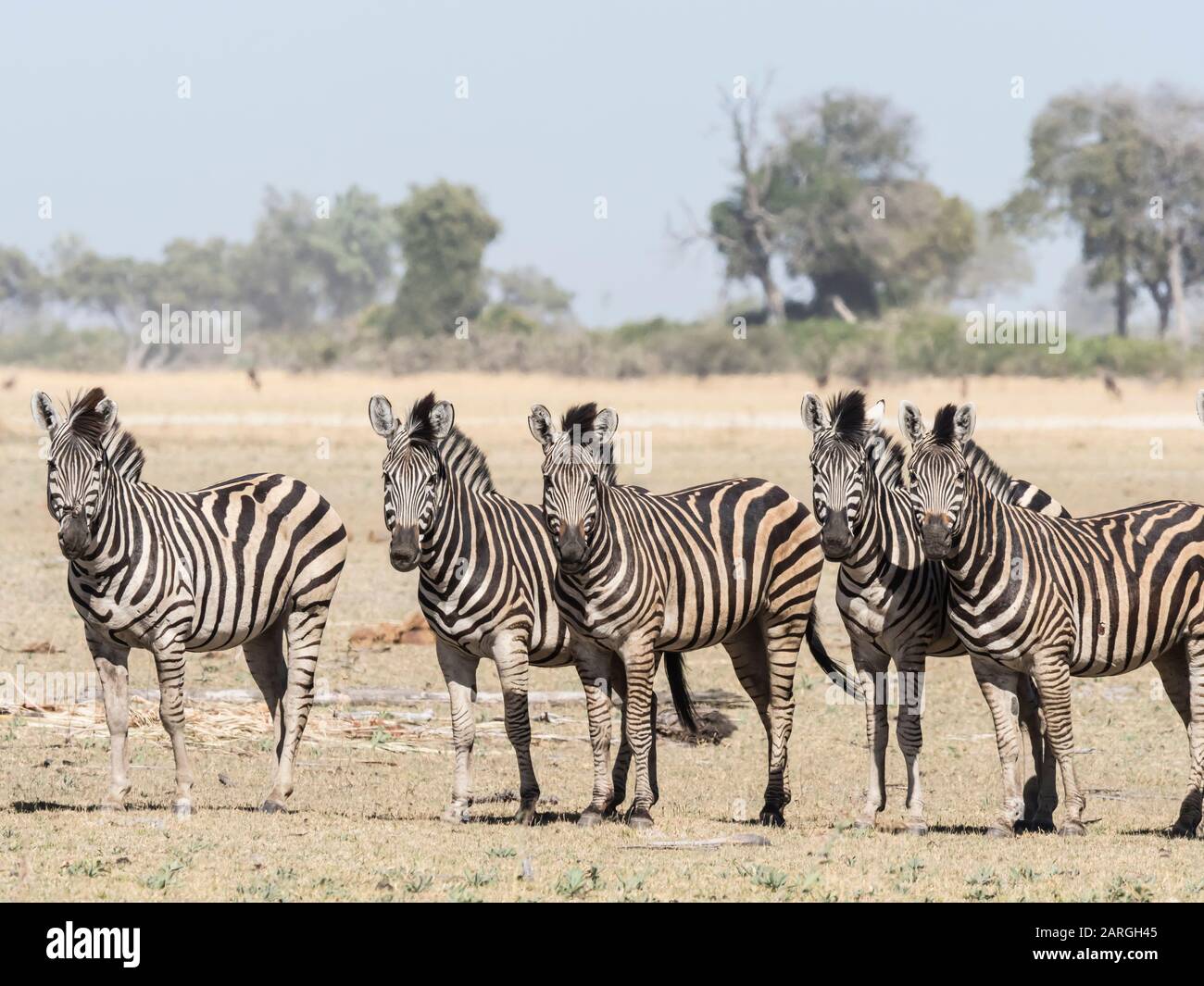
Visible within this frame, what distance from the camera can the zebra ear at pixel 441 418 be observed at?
1126 centimetres

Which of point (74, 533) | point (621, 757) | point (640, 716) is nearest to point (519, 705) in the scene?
point (640, 716)

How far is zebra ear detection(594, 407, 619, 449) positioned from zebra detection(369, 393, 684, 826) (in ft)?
2.69

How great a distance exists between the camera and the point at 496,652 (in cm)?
1138

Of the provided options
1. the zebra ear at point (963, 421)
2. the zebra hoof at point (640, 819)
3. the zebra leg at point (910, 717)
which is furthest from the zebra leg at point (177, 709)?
the zebra ear at point (963, 421)

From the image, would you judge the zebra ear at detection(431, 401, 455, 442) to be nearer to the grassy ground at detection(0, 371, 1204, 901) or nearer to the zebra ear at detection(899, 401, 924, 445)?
the grassy ground at detection(0, 371, 1204, 901)

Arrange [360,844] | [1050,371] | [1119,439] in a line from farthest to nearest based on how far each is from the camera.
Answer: [1050,371] → [1119,439] → [360,844]

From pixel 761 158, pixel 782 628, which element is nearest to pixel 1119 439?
pixel 782 628

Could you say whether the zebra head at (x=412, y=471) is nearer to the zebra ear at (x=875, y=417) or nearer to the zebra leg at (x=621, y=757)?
the zebra leg at (x=621, y=757)

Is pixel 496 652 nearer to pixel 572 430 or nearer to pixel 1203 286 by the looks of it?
pixel 572 430

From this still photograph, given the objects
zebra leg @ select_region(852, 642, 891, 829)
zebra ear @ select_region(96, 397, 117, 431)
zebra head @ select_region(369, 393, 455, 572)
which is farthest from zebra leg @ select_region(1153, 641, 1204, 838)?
zebra ear @ select_region(96, 397, 117, 431)

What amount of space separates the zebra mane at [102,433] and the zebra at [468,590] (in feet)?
5.08

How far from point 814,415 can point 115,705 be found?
4.69 metres

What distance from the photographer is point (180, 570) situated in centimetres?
1127
